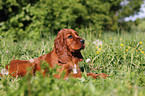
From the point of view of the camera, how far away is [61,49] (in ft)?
9.75

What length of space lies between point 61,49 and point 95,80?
2.89 feet

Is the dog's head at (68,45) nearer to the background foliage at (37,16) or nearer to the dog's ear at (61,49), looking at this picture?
the dog's ear at (61,49)

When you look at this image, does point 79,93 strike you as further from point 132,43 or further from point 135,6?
point 135,6

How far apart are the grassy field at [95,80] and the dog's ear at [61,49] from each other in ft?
1.66

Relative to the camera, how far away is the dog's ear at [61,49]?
2.88 metres

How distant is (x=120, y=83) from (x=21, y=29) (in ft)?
24.4

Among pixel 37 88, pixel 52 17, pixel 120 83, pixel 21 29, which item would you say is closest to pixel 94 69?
pixel 120 83

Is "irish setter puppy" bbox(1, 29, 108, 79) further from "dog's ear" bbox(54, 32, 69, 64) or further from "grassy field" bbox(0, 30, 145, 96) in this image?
"grassy field" bbox(0, 30, 145, 96)

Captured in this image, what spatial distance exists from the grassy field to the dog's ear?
0.51 meters

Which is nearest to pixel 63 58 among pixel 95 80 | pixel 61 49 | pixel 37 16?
pixel 61 49

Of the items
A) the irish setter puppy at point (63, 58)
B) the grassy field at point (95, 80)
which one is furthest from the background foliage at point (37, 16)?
the irish setter puppy at point (63, 58)

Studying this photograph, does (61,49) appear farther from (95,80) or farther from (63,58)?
(95,80)

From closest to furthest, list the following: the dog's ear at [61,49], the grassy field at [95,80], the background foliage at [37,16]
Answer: the grassy field at [95,80]
the dog's ear at [61,49]
the background foliage at [37,16]

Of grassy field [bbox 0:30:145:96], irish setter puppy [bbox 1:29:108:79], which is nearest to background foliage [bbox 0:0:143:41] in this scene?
grassy field [bbox 0:30:145:96]
